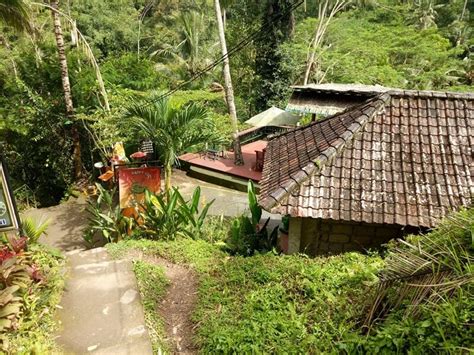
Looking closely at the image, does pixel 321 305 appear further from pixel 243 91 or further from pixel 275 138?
pixel 243 91

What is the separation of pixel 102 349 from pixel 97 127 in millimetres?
7702

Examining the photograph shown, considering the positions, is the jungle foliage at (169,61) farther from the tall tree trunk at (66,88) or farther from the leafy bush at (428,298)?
the leafy bush at (428,298)

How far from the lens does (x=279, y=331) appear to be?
3.87m

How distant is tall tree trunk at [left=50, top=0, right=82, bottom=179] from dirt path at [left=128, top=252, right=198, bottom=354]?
671 cm

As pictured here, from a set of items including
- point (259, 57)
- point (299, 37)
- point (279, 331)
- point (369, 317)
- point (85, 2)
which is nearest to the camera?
point (369, 317)

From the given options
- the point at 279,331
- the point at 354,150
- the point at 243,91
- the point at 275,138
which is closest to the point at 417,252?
the point at 279,331

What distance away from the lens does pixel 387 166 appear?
587cm

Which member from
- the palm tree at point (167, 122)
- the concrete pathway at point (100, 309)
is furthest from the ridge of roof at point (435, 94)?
the concrete pathway at point (100, 309)

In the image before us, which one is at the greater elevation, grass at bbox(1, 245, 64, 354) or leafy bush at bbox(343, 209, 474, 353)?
leafy bush at bbox(343, 209, 474, 353)

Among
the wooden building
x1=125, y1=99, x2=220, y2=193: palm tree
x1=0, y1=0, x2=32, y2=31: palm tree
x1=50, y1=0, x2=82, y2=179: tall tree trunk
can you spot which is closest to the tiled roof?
the wooden building

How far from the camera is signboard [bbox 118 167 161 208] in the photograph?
8.80 meters

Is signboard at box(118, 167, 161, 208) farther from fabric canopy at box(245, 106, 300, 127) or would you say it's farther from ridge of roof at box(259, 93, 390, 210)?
fabric canopy at box(245, 106, 300, 127)

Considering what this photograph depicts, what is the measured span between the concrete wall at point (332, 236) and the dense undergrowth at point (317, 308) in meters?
0.67

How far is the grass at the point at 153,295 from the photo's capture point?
172 inches
